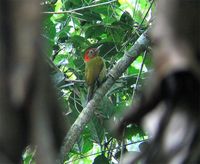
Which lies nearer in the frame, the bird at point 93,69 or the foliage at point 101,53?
the foliage at point 101,53

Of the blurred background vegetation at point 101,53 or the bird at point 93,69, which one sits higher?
the blurred background vegetation at point 101,53

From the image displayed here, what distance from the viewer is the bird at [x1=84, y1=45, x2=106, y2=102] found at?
491 cm

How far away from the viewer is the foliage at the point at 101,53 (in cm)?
415

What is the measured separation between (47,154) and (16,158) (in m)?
0.03

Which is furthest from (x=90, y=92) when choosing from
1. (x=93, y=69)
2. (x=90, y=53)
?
(x=93, y=69)

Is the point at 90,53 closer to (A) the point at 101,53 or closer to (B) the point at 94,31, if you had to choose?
(A) the point at 101,53

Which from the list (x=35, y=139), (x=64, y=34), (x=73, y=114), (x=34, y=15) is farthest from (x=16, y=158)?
(x=64, y=34)

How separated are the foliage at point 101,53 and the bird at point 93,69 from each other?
8 centimetres

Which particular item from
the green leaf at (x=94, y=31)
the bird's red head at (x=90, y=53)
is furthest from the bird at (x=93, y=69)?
the green leaf at (x=94, y=31)

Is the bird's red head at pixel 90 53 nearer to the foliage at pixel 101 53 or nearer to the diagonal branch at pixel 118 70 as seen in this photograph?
the foliage at pixel 101 53

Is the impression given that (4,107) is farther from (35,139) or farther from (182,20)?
(182,20)

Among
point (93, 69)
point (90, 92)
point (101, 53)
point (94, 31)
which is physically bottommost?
point (93, 69)

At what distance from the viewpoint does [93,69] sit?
5.61m

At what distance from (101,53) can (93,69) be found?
753 millimetres
